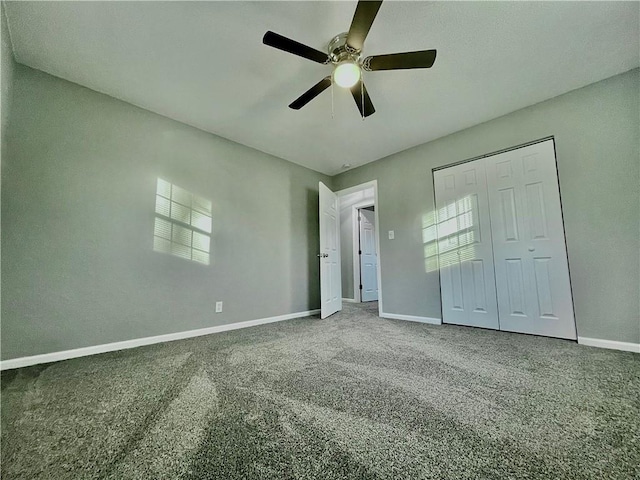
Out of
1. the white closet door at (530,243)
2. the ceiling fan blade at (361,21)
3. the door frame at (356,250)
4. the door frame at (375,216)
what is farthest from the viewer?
the door frame at (356,250)

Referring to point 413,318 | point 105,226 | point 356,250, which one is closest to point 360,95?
point 105,226

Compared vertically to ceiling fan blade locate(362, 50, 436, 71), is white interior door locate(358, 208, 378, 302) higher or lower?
lower

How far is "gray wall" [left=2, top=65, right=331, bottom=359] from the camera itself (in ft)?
6.17

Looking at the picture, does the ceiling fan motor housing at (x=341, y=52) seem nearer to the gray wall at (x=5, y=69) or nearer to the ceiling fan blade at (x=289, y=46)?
the ceiling fan blade at (x=289, y=46)

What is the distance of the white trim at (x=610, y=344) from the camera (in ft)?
6.40

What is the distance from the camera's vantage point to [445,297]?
9.95 ft

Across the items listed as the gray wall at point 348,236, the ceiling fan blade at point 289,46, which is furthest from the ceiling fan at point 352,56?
the gray wall at point 348,236

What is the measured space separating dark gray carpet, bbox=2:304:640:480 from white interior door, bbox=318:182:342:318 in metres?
1.60

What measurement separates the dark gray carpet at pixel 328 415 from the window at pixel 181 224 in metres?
1.04

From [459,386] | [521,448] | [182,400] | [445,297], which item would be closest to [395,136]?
[445,297]

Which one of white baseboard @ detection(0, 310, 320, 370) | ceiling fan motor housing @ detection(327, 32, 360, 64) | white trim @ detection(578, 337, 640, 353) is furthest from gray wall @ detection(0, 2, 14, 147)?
white trim @ detection(578, 337, 640, 353)

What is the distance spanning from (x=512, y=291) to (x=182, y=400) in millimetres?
3076

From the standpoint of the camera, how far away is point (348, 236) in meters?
5.62

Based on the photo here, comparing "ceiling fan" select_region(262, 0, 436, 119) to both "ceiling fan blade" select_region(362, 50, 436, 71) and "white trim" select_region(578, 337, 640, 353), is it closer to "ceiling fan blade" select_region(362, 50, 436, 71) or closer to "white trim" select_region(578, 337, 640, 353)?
"ceiling fan blade" select_region(362, 50, 436, 71)
